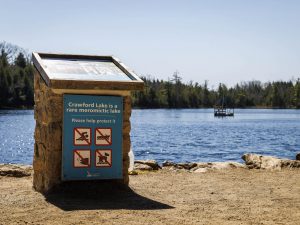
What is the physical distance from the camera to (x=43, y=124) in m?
8.40

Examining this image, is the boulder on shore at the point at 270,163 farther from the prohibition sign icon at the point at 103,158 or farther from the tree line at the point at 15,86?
the tree line at the point at 15,86

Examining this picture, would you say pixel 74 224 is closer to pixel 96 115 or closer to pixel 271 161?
pixel 96 115

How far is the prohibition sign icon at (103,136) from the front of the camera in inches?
312

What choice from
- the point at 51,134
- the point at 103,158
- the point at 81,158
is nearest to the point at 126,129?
the point at 103,158

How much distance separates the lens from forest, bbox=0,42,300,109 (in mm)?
107312

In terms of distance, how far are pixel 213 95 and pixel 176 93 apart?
19423mm

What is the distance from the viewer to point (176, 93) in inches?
6083

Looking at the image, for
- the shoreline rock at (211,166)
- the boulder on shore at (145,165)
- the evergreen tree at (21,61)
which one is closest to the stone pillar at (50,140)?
the shoreline rock at (211,166)

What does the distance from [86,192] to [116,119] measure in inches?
51.4

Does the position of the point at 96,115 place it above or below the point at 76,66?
below

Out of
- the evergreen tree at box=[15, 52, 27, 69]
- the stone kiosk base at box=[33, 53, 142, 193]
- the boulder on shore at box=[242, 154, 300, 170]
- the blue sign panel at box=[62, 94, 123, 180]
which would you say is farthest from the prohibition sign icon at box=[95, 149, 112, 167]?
the evergreen tree at box=[15, 52, 27, 69]

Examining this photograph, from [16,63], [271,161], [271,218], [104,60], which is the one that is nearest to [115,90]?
[104,60]

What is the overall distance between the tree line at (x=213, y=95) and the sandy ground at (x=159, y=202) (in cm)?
13057

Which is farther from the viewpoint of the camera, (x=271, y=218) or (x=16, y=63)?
(x=16, y=63)
